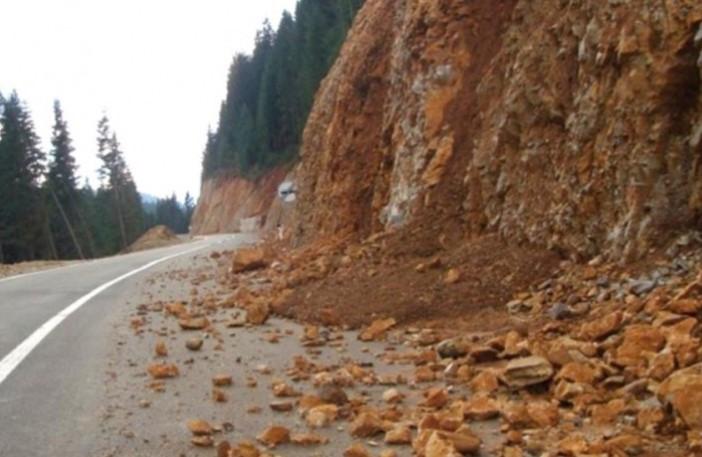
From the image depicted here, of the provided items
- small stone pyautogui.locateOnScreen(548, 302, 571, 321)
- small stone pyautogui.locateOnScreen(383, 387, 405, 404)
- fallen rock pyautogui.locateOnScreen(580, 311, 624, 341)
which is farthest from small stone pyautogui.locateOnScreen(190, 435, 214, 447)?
small stone pyautogui.locateOnScreen(548, 302, 571, 321)

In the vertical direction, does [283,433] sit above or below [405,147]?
below

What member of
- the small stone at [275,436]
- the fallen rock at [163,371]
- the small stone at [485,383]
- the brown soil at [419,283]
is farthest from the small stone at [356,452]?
the brown soil at [419,283]

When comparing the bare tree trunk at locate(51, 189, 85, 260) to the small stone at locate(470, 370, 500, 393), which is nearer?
the small stone at locate(470, 370, 500, 393)

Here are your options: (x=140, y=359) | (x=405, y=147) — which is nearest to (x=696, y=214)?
(x=140, y=359)

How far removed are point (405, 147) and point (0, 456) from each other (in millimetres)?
9409

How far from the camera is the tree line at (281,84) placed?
5887 cm

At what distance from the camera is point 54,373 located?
664cm

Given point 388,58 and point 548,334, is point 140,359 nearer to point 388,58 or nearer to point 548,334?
point 548,334

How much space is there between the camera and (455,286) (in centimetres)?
866

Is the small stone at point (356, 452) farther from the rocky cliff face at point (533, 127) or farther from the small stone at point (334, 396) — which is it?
the rocky cliff face at point (533, 127)

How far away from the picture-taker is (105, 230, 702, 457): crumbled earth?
13.9 feet

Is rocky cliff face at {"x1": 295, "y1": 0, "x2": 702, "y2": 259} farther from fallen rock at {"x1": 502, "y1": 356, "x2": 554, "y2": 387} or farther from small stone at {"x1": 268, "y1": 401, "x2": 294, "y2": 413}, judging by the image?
small stone at {"x1": 268, "y1": 401, "x2": 294, "y2": 413}

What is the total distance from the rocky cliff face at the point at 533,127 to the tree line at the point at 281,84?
3810 cm

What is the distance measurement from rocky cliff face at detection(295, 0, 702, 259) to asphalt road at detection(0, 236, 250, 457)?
4722 millimetres
